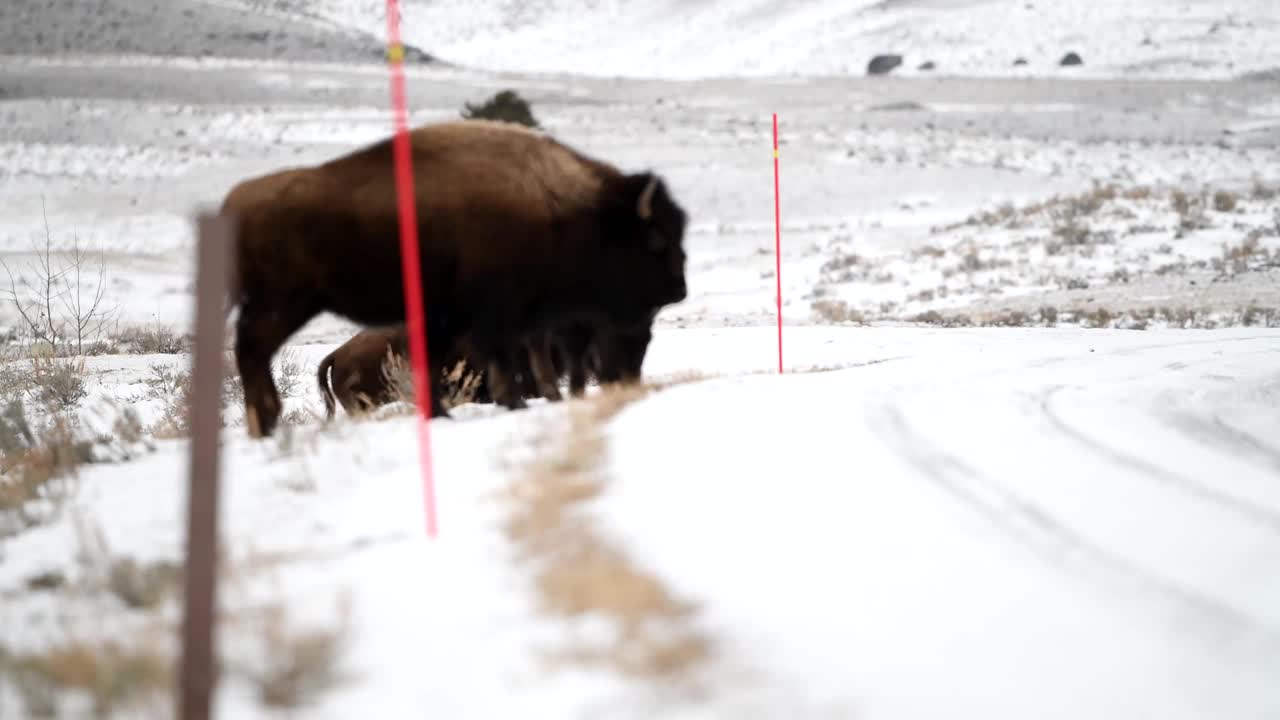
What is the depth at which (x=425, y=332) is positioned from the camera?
718 cm

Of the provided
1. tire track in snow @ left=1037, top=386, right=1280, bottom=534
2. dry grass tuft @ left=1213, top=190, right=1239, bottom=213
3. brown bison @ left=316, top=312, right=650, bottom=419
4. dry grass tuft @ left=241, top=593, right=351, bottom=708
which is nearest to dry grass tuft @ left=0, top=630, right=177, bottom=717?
dry grass tuft @ left=241, top=593, right=351, bottom=708

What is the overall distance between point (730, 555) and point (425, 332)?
3446 millimetres

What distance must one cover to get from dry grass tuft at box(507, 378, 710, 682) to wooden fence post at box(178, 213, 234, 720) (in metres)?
0.84

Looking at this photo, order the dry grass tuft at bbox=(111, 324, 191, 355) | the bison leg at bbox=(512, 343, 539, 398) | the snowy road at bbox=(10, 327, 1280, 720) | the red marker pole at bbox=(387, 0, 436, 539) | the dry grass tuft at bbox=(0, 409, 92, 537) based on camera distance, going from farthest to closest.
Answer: the dry grass tuft at bbox=(111, 324, 191, 355) < the bison leg at bbox=(512, 343, 539, 398) < the dry grass tuft at bbox=(0, 409, 92, 537) < the red marker pole at bbox=(387, 0, 436, 539) < the snowy road at bbox=(10, 327, 1280, 720)

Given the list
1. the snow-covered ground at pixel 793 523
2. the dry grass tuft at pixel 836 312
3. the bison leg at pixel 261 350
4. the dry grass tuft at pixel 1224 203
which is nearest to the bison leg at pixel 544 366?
the snow-covered ground at pixel 793 523

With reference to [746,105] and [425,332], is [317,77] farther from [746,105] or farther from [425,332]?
[425,332]

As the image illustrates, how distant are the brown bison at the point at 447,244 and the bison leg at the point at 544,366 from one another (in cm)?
46

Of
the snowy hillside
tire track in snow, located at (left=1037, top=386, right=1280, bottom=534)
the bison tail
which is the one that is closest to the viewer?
tire track in snow, located at (left=1037, top=386, right=1280, bottom=534)

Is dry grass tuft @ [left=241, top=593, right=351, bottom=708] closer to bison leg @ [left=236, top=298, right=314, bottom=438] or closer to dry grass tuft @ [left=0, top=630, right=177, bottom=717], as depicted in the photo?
dry grass tuft @ [left=0, top=630, right=177, bottom=717]

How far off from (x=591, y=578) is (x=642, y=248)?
14.2ft

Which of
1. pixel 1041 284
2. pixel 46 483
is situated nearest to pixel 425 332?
pixel 46 483

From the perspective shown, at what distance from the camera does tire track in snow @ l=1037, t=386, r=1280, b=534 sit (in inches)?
190

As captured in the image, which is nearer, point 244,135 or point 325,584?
point 325,584

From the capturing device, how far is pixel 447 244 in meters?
Result: 6.93
